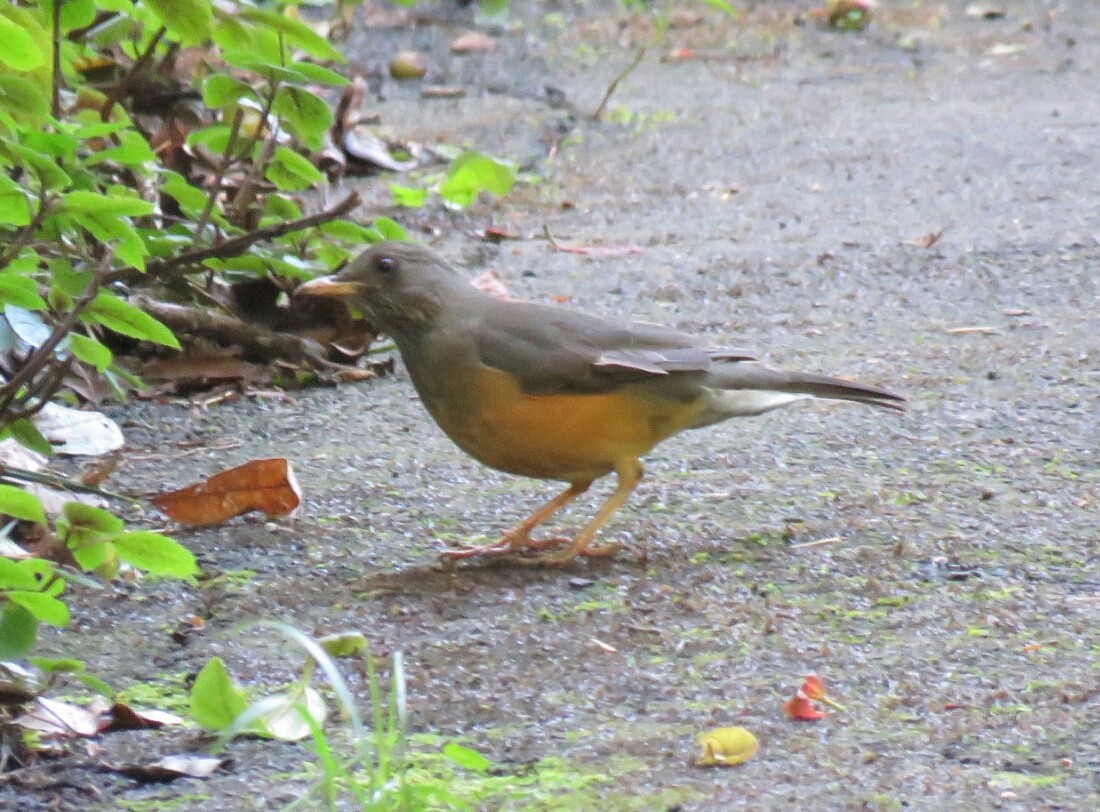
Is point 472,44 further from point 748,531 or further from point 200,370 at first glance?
point 748,531

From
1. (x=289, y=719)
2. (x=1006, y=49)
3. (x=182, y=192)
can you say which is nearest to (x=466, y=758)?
(x=289, y=719)

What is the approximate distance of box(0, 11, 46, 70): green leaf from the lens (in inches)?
104

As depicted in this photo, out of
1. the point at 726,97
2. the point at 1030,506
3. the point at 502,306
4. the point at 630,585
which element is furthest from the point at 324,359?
the point at 726,97

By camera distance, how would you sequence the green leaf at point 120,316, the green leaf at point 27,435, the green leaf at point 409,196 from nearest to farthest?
the green leaf at point 120,316 < the green leaf at point 27,435 < the green leaf at point 409,196

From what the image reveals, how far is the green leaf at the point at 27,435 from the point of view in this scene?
3369 mm

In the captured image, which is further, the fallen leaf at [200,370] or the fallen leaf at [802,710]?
the fallen leaf at [200,370]

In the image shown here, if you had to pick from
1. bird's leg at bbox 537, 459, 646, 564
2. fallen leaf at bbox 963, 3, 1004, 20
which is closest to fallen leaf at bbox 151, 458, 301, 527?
bird's leg at bbox 537, 459, 646, 564

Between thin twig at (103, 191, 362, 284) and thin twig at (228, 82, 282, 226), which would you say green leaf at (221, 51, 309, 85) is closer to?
thin twig at (228, 82, 282, 226)

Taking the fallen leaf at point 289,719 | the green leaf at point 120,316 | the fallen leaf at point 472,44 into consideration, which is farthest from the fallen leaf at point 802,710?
the fallen leaf at point 472,44

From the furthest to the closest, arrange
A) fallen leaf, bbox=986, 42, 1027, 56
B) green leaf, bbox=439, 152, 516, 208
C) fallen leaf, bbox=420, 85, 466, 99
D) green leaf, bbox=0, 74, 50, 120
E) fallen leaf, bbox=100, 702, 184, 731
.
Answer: fallen leaf, bbox=986, 42, 1027, 56
fallen leaf, bbox=420, 85, 466, 99
green leaf, bbox=439, 152, 516, 208
green leaf, bbox=0, 74, 50, 120
fallen leaf, bbox=100, 702, 184, 731

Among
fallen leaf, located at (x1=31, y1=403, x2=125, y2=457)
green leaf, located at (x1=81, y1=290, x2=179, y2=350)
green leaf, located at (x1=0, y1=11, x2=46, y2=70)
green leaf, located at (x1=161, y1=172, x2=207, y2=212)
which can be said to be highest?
green leaf, located at (x1=0, y1=11, x2=46, y2=70)

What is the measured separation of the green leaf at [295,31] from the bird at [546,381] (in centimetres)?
69

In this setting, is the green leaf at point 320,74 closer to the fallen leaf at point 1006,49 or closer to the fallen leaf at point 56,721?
the fallen leaf at point 56,721

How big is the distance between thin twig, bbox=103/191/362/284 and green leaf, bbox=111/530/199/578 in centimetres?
150
